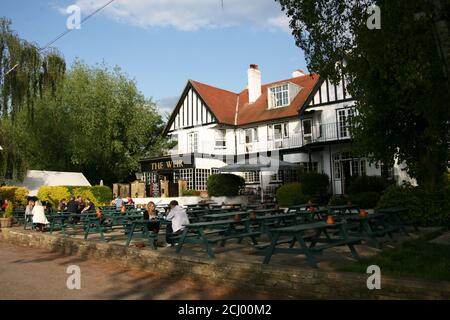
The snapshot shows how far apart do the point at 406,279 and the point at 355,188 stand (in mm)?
17188

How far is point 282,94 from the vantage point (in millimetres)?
31109

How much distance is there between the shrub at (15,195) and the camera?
22.1 meters

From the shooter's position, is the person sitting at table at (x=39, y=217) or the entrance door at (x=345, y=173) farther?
the entrance door at (x=345, y=173)

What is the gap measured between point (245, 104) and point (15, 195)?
19.8 m

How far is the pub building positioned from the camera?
26047 mm

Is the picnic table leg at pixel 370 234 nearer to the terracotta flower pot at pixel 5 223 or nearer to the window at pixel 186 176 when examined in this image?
the terracotta flower pot at pixel 5 223

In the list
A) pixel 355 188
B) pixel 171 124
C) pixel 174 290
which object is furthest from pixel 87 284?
pixel 171 124

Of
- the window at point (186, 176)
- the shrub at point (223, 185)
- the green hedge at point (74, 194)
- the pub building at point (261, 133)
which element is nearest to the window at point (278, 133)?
the pub building at point (261, 133)

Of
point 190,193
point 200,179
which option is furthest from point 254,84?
point 190,193

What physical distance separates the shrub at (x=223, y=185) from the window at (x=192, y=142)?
22.3ft

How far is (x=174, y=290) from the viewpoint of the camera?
6.66 metres

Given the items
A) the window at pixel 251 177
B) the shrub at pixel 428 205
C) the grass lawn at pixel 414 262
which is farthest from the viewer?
the window at pixel 251 177

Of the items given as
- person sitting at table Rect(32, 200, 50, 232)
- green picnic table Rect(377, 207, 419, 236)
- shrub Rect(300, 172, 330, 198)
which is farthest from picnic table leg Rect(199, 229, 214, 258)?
shrub Rect(300, 172, 330, 198)
